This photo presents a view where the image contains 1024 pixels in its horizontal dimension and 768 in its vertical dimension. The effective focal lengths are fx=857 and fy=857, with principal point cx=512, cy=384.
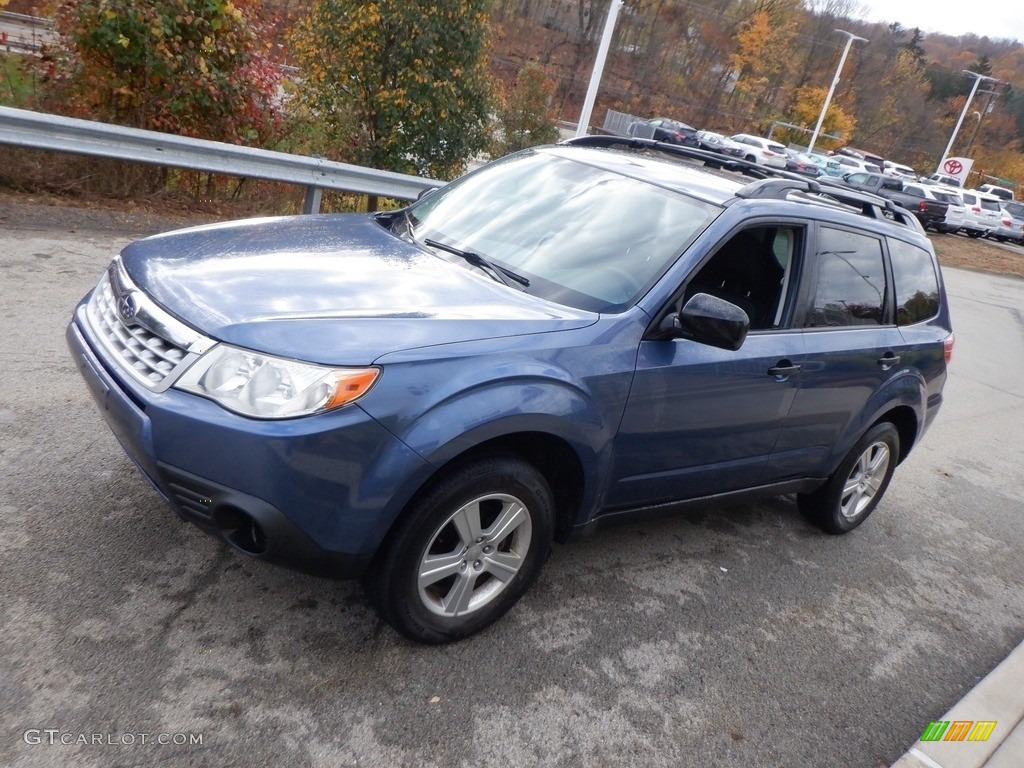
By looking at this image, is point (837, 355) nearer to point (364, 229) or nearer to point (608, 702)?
point (608, 702)

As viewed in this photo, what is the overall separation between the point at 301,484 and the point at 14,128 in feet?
19.3

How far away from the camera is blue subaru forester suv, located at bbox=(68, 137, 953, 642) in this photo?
104 inches

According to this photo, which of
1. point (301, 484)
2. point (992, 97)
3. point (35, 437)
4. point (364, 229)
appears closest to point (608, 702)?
point (301, 484)

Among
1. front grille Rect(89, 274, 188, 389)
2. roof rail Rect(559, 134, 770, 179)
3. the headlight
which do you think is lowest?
front grille Rect(89, 274, 188, 389)

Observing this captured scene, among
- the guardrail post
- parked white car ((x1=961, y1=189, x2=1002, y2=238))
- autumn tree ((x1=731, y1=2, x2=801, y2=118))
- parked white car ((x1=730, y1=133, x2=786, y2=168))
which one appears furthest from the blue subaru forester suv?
autumn tree ((x1=731, y1=2, x2=801, y2=118))

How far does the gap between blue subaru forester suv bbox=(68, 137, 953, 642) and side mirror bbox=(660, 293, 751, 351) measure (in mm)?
11

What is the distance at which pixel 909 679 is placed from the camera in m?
3.79

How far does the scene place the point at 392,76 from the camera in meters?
11.4

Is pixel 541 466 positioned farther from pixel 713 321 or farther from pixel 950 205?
pixel 950 205

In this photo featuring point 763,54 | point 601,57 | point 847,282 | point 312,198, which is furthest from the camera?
point 763,54

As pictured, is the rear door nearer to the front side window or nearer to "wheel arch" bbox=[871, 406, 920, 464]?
the front side window

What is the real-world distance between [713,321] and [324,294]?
1.42 meters

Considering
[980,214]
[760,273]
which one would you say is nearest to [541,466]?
[760,273]

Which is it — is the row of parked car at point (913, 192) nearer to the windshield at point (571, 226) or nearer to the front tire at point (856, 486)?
the front tire at point (856, 486)
